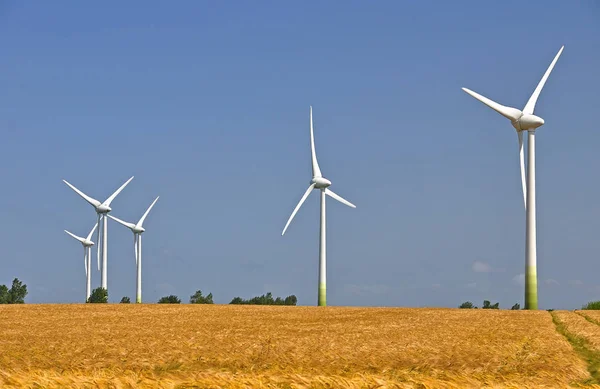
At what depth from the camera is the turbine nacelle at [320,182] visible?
102 m

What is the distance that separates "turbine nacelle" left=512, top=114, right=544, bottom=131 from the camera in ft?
273

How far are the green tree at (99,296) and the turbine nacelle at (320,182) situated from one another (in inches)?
1177

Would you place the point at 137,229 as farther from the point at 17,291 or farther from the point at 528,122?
the point at 528,122

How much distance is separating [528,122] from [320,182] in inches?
1111

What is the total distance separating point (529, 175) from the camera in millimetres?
79625

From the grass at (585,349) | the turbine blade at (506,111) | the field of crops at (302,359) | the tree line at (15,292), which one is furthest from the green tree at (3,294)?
the grass at (585,349)

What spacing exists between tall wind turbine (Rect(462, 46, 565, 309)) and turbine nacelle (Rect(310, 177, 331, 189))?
2584cm

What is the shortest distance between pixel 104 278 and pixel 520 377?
9559cm

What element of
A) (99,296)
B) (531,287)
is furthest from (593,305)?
(99,296)

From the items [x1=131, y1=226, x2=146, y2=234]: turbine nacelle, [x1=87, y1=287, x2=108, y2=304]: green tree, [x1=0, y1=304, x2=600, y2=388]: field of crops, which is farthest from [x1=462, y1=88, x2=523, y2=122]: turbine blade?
[x1=131, y1=226, x2=146, y2=234]: turbine nacelle

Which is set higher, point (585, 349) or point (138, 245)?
point (138, 245)

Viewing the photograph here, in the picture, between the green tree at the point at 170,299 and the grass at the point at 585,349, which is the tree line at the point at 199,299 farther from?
the grass at the point at 585,349

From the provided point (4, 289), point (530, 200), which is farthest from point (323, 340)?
point (4, 289)

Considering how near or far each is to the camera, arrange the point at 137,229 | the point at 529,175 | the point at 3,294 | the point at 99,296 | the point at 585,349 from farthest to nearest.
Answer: the point at 3,294 → the point at 137,229 → the point at 99,296 → the point at 529,175 → the point at 585,349
